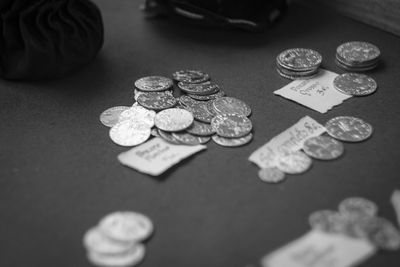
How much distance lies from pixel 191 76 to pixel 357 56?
1.88 ft

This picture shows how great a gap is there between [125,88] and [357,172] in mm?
809

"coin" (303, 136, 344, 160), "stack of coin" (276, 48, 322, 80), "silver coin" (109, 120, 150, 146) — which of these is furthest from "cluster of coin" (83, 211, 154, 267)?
"stack of coin" (276, 48, 322, 80)

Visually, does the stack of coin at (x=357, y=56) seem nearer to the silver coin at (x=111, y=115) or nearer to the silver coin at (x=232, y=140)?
the silver coin at (x=232, y=140)

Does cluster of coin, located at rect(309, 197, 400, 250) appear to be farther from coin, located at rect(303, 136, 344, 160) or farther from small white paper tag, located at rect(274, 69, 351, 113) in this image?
small white paper tag, located at rect(274, 69, 351, 113)

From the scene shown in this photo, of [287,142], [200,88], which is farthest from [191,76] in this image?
[287,142]

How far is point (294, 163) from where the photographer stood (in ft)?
4.66

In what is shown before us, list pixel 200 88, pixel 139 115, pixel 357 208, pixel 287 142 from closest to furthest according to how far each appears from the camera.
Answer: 1. pixel 357 208
2. pixel 287 142
3. pixel 139 115
4. pixel 200 88

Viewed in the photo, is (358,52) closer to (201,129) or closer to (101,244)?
(201,129)

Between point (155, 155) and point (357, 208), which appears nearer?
point (357, 208)

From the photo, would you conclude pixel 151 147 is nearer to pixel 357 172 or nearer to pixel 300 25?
pixel 357 172

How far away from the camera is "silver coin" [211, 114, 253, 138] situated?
1.53 meters

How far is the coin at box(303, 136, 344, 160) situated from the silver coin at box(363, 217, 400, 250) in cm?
25

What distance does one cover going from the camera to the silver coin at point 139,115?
5.24 feet

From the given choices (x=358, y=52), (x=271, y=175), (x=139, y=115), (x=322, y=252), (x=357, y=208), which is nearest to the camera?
(x=322, y=252)
